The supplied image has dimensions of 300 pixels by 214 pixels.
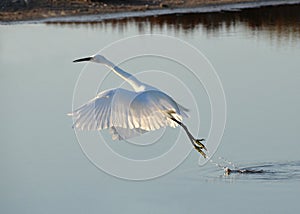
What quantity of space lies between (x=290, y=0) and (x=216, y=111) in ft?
37.9

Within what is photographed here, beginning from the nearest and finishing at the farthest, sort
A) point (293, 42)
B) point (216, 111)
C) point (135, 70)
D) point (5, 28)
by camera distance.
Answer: point (216, 111) → point (135, 70) → point (293, 42) → point (5, 28)

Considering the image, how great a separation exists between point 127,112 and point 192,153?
95.0 inches

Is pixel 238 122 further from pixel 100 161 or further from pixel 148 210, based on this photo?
pixel 148 210

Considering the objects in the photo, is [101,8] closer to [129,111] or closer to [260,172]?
[260,172]

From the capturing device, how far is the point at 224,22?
1823cm

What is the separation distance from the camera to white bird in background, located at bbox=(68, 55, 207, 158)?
701 cm

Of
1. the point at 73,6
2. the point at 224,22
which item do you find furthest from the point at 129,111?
the point at 73,6

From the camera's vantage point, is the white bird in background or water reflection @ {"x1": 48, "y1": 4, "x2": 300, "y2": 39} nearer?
the white bird in background

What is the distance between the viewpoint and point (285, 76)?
40.5 feet

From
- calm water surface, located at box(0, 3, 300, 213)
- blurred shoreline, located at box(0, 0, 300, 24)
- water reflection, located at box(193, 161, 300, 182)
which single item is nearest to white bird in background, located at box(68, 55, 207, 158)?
calm water surface, located at box(0, 3, 300, 213)

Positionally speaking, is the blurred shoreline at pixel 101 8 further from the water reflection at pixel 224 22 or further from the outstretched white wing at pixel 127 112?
the outstretched white wing at pixel 127 112

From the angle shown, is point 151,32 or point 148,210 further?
point 151,32

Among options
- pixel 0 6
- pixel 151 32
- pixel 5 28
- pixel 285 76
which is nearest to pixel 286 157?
pixel 285 76

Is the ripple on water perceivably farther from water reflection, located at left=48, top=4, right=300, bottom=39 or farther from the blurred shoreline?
the blurred shoreline
